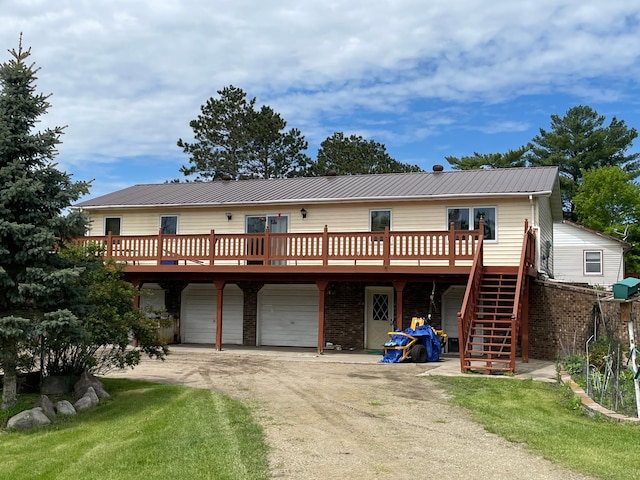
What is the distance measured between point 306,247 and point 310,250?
5.4 inches

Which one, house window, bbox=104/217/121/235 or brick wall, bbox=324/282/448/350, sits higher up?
house window, bbox=104/217/121/235

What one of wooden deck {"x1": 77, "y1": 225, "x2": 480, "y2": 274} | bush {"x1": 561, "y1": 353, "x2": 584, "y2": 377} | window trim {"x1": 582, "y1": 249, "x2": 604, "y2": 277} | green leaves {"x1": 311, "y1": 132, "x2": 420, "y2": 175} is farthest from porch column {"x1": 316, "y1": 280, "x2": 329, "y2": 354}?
green leaves {"x1": 311, "y1": 132, "x2": 420, "y2": 175}

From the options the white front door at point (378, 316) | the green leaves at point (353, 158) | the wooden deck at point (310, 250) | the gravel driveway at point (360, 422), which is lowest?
the gravel driveway at point (360, 422)

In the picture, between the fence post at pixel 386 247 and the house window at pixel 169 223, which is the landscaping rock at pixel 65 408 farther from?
the house window at pixel 169 223

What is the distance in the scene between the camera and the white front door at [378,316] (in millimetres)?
18422

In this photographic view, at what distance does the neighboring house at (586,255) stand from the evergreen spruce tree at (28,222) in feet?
82.2

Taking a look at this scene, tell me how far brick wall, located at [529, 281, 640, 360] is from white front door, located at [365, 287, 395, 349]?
13.5 feet

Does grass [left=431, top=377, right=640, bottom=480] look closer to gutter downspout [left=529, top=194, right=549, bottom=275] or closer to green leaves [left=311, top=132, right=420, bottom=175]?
gutter downspout [left=529, top=194, right=549, bottom=275]

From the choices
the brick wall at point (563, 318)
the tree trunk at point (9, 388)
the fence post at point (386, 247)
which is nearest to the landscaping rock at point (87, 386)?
the tree trunk at point (9, 388)

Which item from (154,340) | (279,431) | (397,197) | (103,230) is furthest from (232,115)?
(279,431)

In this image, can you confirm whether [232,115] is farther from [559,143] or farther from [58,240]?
[58,240]

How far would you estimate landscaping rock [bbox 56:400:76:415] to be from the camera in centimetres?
912

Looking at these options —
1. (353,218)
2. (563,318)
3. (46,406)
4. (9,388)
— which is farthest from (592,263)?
(9,388)

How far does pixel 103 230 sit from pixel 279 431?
51.8ft
